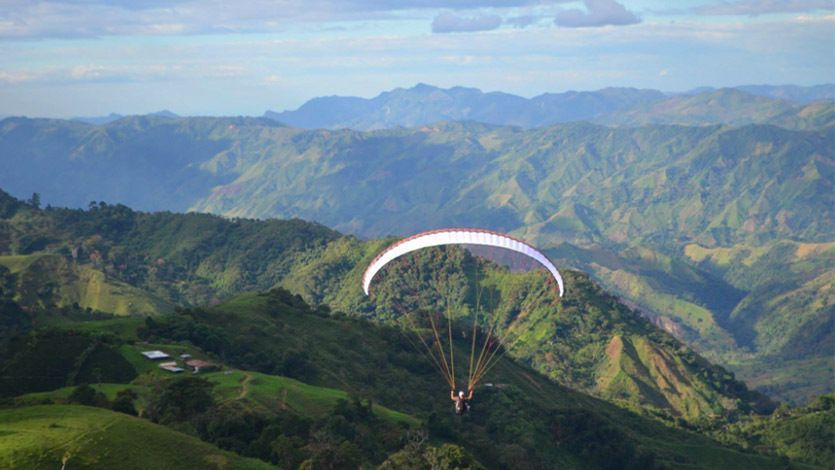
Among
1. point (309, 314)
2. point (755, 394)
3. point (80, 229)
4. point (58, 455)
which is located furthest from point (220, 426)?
point (80, 229)

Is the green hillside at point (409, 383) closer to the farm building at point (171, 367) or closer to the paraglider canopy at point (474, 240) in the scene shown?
the farm building at point (171, 367)

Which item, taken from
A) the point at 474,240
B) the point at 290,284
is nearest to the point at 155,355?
the point at 474,240

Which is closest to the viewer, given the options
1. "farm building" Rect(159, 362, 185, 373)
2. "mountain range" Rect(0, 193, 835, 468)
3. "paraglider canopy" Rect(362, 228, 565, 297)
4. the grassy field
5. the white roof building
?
the grassy field

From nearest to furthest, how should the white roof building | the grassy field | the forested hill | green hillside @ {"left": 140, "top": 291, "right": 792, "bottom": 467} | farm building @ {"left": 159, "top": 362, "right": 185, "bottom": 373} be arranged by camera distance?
the grassy field
farm building @ {"left": 159, "top": 362, "right": 185, "bottom": 373}
the white roof building
green hillside @ {"left": 140, "top": 291, "right": 792, "bottom": 467}
the forested hill

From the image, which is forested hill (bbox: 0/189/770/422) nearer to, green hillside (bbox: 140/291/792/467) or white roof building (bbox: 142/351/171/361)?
green hillside (bbox: 140/291/792/467)

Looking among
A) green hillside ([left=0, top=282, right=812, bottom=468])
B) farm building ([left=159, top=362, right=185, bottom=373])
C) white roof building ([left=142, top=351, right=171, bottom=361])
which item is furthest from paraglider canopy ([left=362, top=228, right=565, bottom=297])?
white roof building ([left=142, top=351, right=171, bottom=361])

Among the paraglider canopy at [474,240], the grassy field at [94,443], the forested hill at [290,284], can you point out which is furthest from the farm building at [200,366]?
the forested hill at [290,284]

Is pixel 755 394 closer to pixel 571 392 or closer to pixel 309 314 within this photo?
pixel 571 392
